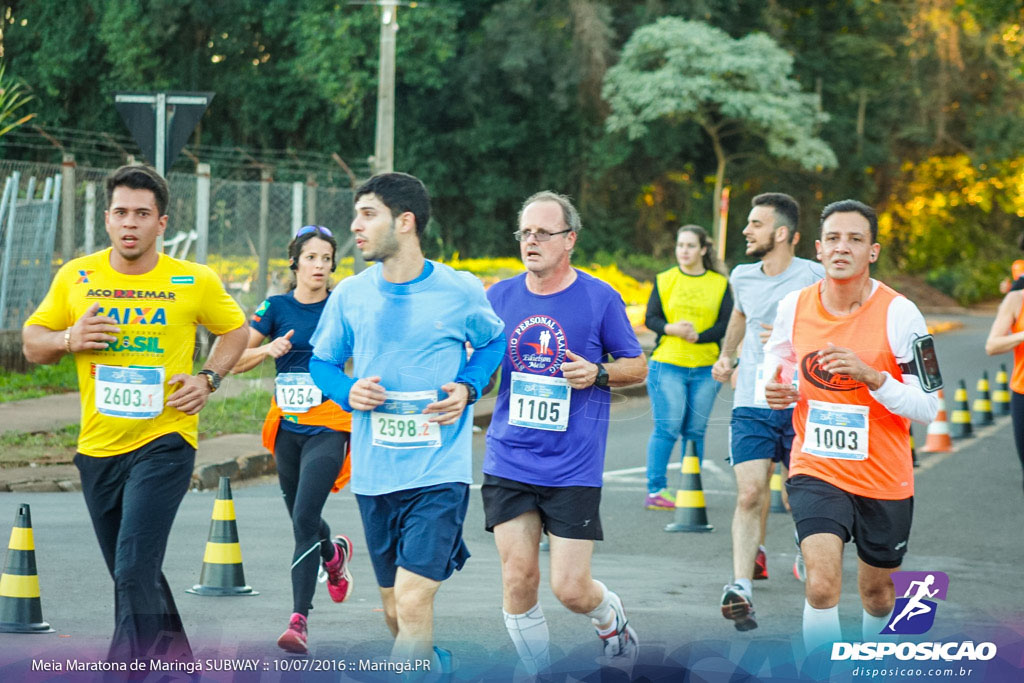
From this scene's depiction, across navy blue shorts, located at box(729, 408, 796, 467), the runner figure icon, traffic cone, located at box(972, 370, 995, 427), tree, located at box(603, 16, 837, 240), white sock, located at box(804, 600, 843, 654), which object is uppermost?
tree, located at box(603, 16, 837, 240)

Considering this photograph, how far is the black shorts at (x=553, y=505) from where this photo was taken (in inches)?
209

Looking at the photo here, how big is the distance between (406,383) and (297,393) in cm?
178

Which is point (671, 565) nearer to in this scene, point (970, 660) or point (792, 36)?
point (970, 660)

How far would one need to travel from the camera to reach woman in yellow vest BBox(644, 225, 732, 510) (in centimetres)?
984

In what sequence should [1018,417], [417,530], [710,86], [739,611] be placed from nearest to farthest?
[417,530] < [739,611] < [1018,417] < [710,86]

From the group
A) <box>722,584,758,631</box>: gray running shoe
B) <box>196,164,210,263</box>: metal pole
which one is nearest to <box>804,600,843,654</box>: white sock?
<box>722,584,758,631</box>: gray running shoe

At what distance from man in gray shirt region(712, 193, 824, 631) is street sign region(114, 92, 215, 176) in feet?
18.2

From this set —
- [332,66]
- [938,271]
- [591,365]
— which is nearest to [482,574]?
[591,365]

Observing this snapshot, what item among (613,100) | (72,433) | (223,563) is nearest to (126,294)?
(223,563)

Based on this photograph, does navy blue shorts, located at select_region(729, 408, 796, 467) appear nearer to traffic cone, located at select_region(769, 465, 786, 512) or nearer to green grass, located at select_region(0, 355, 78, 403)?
traffic cone, located at select_region(769, 465, 786, 512)

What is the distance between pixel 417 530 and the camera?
481cm

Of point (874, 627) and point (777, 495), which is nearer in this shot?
point (874, 627)

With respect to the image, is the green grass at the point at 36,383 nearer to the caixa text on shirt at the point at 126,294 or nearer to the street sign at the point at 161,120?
the street sign at the point at 161,120

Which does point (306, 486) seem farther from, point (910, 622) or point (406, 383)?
point (910, 622)
